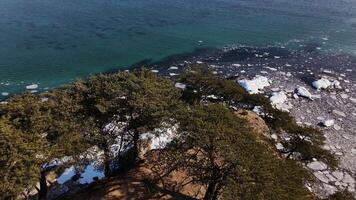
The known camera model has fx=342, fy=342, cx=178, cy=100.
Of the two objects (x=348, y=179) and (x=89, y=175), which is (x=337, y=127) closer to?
(x=348, y=179)

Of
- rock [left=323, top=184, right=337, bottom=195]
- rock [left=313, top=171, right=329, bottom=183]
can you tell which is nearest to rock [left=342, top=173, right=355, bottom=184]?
rock [left=313, top=171, right=329, bottom=183]

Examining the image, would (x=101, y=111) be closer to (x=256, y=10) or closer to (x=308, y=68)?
(x=308, y=68)

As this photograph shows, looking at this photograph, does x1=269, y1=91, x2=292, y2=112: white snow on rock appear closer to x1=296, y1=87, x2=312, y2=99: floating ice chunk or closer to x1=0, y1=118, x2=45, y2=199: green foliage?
x1=296, y1=87, x2=312, y2=99: floating ice chunk

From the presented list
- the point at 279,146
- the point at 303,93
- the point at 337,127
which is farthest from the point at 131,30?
the point at 279,146

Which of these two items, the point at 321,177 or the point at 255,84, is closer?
the point at 321,177

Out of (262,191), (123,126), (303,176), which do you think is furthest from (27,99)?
(303,176)

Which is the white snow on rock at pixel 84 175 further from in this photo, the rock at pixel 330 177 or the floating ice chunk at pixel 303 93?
the floating ice chunk at pixel 303 93

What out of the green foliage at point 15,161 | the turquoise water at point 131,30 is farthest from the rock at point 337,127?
the green foliage at point 15,161
